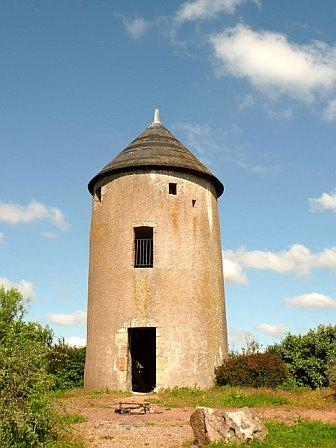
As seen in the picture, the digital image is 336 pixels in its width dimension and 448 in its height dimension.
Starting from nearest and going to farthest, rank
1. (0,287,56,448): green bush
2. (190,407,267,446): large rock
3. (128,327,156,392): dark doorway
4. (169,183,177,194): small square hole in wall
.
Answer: (0,287,56,448): green bush → (190,407,267,446): large rock → (169,183,177,194): small square hole in wall → (128,327,156,392): dark doorway

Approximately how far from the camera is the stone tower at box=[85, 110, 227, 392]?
55.5ft

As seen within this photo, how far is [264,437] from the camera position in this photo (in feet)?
29.3

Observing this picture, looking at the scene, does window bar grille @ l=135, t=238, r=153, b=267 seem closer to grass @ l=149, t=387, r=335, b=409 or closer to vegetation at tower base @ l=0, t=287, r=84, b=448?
grass @ l=149, t=387, r=335, b=409

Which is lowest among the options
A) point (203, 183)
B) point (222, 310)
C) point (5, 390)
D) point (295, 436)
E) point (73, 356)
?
point (295, 436)

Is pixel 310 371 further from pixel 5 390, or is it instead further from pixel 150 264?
pixel 5 390

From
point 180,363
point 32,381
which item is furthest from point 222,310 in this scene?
point 32,381

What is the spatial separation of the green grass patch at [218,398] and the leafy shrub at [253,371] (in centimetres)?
56

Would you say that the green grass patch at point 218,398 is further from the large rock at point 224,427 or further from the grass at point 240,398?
the large rock at point 224,427

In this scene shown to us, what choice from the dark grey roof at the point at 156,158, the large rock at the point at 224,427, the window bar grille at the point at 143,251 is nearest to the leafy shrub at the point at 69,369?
the window bar grille at the point at 143,251

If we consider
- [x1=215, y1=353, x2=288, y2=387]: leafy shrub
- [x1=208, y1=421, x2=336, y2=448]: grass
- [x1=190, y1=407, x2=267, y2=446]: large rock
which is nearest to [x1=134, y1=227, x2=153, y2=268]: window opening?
[x1=215, y1=353, x2=288, y2=387]: leafy shrub

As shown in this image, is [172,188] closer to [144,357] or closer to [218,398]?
[144,357]

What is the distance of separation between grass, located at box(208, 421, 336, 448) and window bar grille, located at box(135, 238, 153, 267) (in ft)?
28.7

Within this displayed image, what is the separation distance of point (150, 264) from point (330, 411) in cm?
770

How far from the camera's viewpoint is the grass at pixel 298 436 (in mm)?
8641
